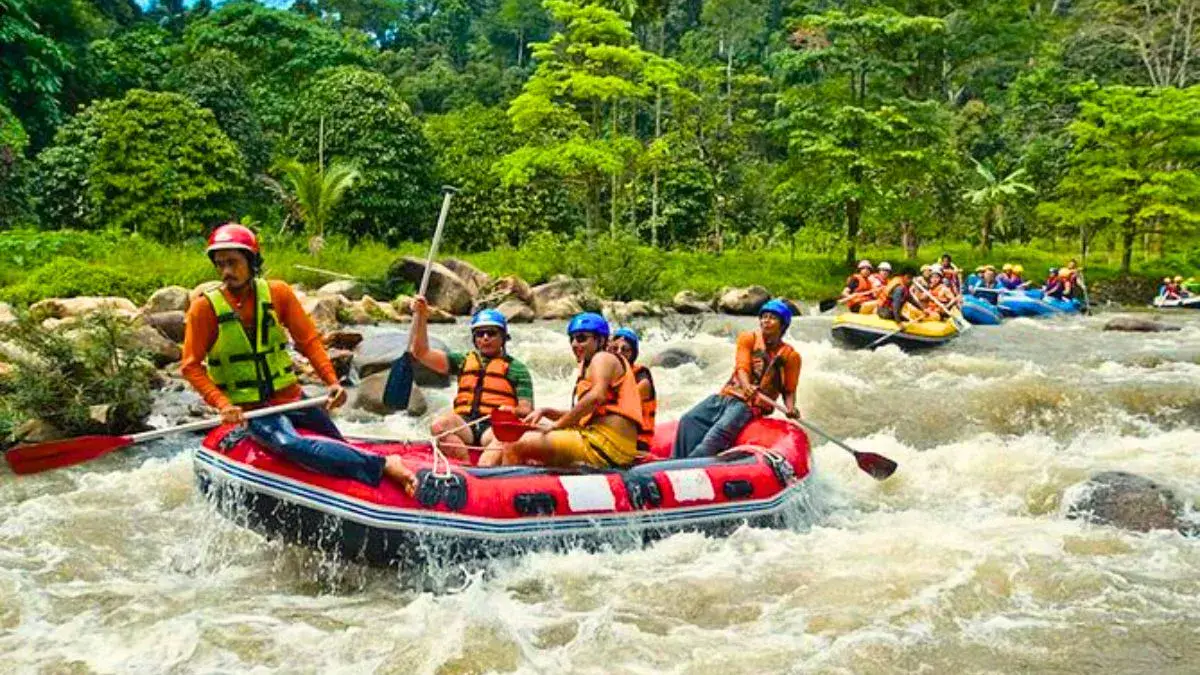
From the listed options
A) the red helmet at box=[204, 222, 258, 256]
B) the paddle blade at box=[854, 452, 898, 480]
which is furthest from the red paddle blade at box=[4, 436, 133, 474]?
the paddle blade at box=[854, 452, 898, 480]

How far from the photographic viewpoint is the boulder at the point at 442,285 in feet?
→ 59.4

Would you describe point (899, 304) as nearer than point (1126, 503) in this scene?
No

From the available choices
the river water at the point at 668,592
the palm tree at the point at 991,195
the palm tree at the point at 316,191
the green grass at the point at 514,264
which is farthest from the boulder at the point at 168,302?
the palm tree at the point at 991,195

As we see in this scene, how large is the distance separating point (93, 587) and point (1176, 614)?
549 cm

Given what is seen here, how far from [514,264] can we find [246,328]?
16.8m

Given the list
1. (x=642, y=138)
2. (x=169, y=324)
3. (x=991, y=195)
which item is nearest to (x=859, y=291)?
(x=169, y=324)

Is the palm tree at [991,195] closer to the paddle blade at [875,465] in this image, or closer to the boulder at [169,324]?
the boulder at [169,324]

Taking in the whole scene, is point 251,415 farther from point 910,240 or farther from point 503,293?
point 910,240

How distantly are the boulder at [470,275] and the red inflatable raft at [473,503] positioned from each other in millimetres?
13133

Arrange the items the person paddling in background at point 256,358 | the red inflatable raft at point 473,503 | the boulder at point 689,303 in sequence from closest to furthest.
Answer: the person paddling in background at point 256,358, the red inflatable raft at point 473,503, the boulder at point 689,303

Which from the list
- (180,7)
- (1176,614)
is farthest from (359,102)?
(180,7)

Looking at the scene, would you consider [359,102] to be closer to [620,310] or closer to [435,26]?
[620,310]

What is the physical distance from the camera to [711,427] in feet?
23.7

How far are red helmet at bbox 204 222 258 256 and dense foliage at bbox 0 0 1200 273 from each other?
15.5m
